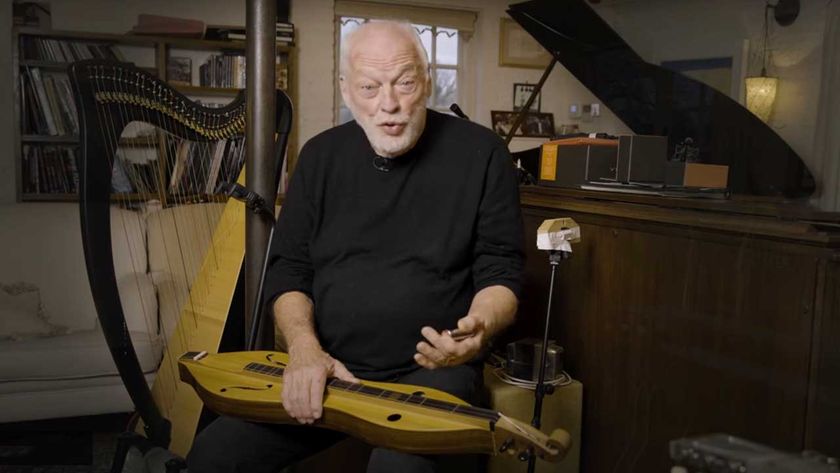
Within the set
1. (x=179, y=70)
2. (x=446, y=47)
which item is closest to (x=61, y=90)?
(x=179, y=70)

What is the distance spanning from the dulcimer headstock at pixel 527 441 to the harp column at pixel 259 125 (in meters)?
0.87

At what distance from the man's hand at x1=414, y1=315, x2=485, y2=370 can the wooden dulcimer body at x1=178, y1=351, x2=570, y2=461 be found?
0.19 feet

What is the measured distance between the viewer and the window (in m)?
3.47

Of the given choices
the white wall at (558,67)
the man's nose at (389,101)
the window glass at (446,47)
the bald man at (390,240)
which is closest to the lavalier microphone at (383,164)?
the bald man at (390,240)

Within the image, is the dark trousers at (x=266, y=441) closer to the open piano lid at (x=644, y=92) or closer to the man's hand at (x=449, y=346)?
the man's hand at (x=449, y=346)

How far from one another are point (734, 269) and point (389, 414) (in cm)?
82

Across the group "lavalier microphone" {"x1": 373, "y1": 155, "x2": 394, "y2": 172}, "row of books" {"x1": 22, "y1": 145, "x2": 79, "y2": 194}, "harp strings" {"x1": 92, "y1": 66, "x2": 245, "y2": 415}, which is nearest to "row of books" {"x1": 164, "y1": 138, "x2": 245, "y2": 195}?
"harp strings" {"x1": 92, "y1": 66, "x2": 245, "y2": 415}

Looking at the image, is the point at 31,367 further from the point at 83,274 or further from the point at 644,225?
the point at 644,225

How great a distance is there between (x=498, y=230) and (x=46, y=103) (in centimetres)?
139

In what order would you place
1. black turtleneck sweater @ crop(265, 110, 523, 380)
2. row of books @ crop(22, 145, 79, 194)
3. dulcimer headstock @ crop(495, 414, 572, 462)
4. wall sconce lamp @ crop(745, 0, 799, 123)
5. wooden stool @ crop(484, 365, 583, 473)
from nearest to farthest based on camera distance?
1. dulcimer headstock @ crop(495, 414, 572, 462)
2. black turtleneck sweater @ crop(265, 110, 523, 380)
3. wooden stool @ crop(484, 365, 583, 473)
4. row of books @ crop(22, 145, 79, 194)
5. wall sconce lamp @ crop(745, 0, 799, 123)

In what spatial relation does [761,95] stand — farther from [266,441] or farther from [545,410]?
[266,441]

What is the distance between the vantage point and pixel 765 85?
7.81ft

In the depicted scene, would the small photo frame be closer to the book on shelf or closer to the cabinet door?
the book on shelf

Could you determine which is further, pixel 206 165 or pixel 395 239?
pixel 206 165
